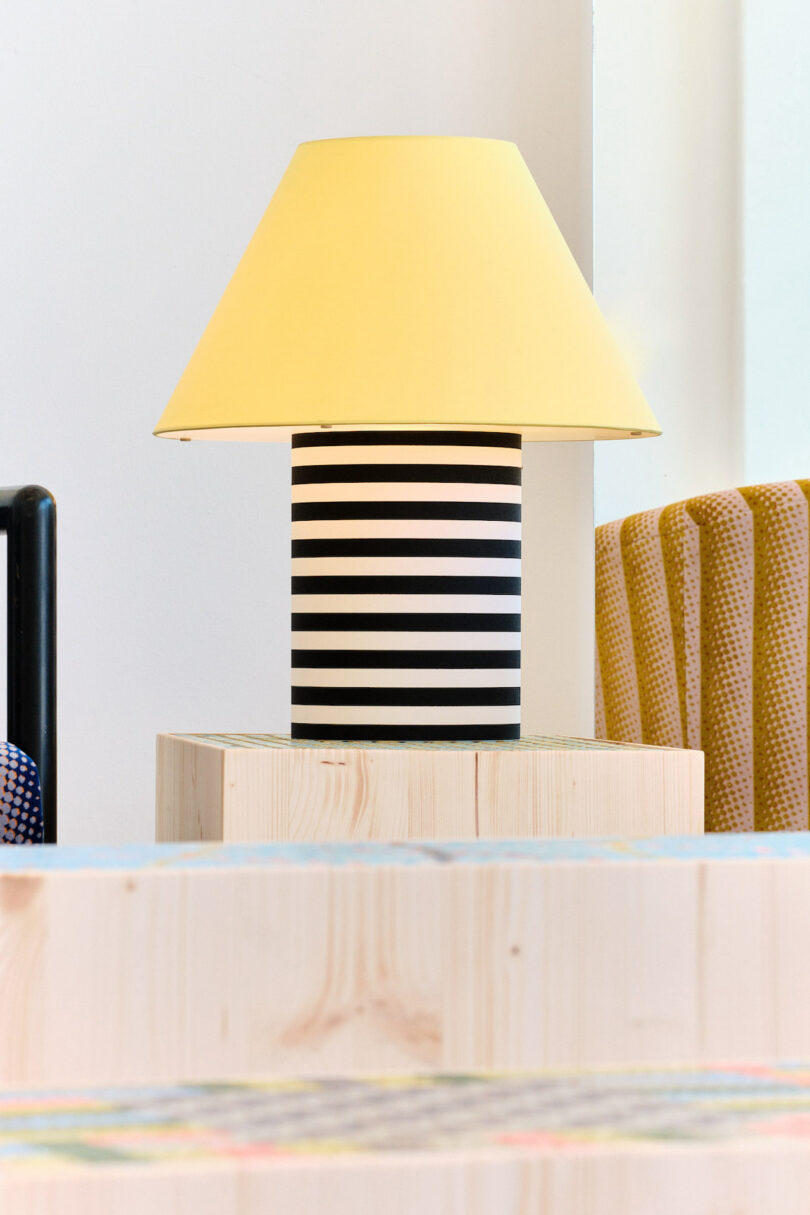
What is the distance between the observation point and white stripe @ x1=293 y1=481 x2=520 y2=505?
4.08 feet

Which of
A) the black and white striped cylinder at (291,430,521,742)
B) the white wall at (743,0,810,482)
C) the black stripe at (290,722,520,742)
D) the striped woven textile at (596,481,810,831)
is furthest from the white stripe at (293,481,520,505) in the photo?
the white wall at (743,0,810,482)

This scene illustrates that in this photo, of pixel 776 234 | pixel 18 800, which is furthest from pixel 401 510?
pixel 776 234

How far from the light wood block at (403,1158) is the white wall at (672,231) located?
1975 millimetres

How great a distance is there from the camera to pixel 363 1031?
0.30 metres

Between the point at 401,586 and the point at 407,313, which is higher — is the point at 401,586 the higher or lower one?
the lower one

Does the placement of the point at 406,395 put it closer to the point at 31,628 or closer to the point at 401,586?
the point at 401,586

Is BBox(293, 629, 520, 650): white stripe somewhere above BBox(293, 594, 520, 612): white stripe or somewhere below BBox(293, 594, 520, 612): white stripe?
below

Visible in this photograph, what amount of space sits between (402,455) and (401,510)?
51mm

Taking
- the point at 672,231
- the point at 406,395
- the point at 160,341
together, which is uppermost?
the point at 672,231

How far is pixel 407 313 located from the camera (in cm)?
112

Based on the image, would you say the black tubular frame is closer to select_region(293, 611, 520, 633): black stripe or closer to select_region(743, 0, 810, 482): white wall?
select_region(293, 611, 520, 633): black stripe

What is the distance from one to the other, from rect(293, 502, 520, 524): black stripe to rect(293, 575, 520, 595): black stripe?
56 mm

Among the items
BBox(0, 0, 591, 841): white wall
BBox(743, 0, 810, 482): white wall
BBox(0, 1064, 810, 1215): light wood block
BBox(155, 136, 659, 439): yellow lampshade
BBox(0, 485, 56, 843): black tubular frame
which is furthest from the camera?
BBox(743, 0, 810, 482): white wall

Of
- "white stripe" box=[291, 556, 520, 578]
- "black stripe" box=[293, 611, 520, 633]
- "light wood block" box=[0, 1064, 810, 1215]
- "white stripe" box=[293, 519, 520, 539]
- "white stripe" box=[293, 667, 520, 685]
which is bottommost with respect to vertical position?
"light wood block" box=[0, 1064, 810, 1215]
